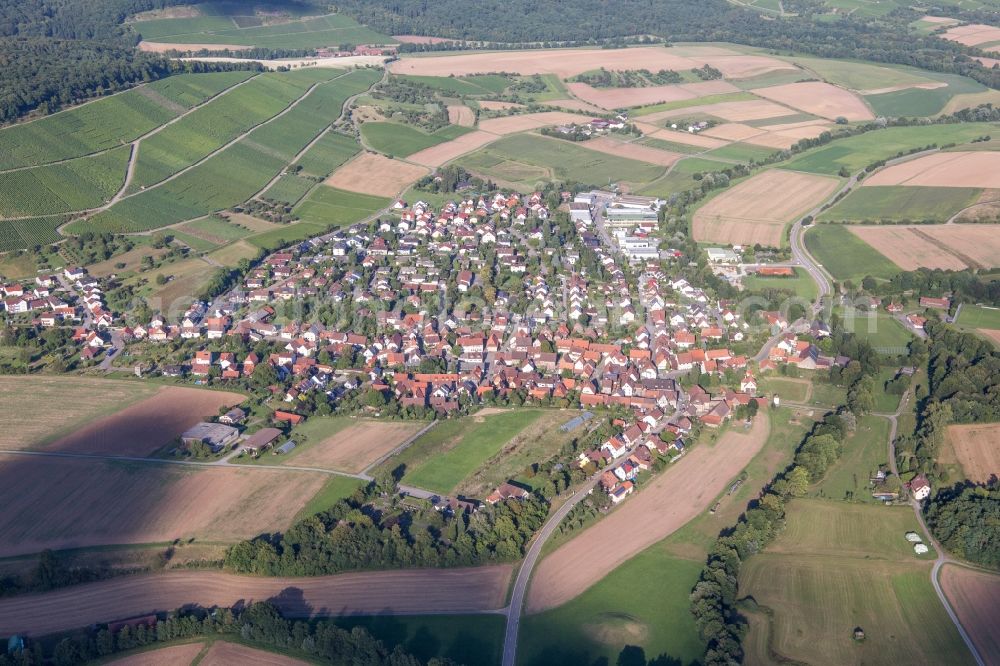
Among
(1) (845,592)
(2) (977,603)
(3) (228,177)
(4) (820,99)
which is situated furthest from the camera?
(4) (820,99)

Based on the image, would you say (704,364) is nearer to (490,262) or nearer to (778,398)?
(778,398)

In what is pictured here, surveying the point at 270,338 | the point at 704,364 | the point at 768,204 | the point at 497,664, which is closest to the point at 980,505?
the point at 704,364

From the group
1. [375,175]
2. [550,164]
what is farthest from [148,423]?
[550,164]

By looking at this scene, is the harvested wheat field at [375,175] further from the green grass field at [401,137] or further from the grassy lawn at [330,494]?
the grassy lawn at [330,494]

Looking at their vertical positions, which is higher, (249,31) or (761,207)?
(249,31)

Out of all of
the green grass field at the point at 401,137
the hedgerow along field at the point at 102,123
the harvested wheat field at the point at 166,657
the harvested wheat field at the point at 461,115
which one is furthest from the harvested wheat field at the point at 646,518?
the harvested wheat field at the point at 461,115

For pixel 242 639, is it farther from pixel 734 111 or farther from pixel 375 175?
pixel 734 111

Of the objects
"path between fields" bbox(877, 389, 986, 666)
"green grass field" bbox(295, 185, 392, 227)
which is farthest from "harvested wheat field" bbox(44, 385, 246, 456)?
"path between fields" bbox(877, 389, 986, 666)

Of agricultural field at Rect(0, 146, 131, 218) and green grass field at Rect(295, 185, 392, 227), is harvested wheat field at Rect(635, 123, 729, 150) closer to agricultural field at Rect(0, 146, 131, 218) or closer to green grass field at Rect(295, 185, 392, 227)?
green grass field at Rect(295, 185, 392, 227)
